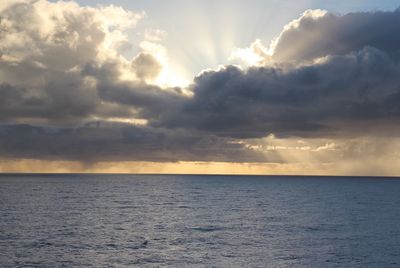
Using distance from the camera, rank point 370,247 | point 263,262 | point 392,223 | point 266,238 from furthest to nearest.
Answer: point 392,223 < point 266,238 < point 370,247 < point 263,262

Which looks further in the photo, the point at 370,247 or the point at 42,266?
the point at 370,247

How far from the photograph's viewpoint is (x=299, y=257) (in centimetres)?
6769

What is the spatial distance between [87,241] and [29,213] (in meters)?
50.5

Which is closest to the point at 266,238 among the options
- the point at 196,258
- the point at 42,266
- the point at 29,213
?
the point at 196,258

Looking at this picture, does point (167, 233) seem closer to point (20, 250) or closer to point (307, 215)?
point (20, 250)

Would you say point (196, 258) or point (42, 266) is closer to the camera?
point (42, 266)

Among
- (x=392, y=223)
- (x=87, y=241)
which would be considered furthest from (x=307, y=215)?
(x=87, y=241)

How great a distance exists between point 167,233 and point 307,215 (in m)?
52.7

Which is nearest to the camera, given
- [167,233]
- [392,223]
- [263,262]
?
[263,262]

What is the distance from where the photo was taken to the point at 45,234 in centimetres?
8588

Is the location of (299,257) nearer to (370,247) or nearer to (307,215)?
(370,247)

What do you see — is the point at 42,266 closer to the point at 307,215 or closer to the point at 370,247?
the point at 370,247

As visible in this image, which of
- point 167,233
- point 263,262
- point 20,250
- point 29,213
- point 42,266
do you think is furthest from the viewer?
point 29,213

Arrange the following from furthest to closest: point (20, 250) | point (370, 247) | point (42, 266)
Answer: point (370, 247) → point (20, 250) → point (42, 266)
